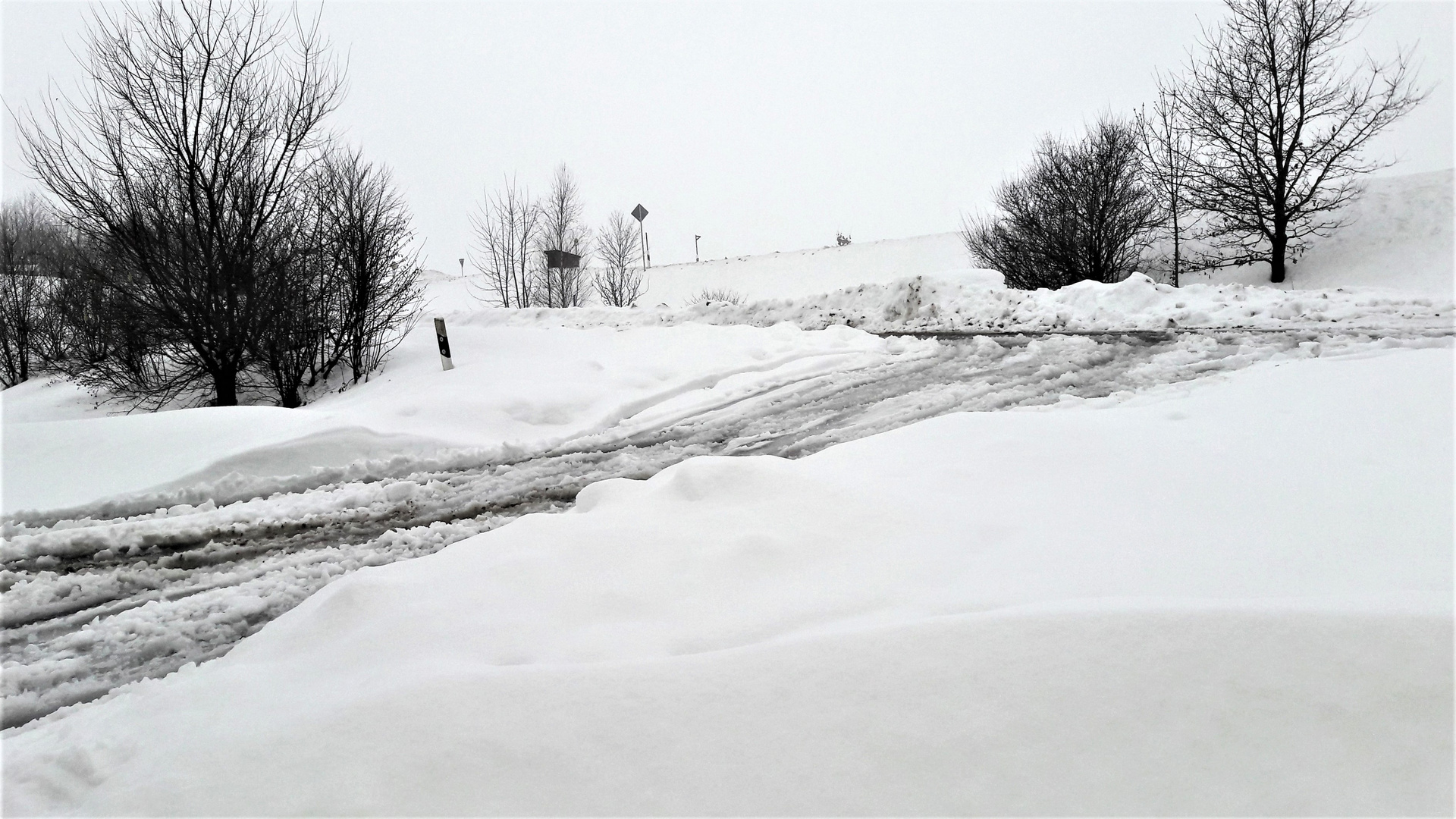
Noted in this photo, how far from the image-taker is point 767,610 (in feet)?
6.70

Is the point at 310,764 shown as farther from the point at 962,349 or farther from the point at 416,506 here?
the point at 962,349

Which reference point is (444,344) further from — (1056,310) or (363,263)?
(1056,310)

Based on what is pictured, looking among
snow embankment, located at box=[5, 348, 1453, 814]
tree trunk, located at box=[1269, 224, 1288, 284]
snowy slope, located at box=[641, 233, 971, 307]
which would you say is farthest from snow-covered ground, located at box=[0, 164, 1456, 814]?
snowy slope, located at box=[641, 233, 971, 307]

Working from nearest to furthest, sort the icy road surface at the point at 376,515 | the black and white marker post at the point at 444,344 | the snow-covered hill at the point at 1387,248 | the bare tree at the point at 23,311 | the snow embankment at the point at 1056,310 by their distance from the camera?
the icy road surface at the point at 376,515 < the snow embankment at the point at 1056,310 < the black and white marker post at the point at 444,344 < the bare tree at the point at 23,311 < the snow-covered hill at the point at 1387,248

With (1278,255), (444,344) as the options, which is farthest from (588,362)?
(1278,255)

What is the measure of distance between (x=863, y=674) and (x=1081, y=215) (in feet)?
57.5

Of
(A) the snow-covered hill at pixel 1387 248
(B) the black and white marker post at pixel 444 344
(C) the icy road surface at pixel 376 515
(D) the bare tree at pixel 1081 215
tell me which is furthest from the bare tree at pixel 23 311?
(D) the bare tree at pixel 1081 215

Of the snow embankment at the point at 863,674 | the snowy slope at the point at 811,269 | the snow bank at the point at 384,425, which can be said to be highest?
the snowy slope at the point at 811,269

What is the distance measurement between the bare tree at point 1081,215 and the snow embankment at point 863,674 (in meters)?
15.4

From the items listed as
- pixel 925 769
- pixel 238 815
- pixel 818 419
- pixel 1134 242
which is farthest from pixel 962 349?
pixel 1134 242

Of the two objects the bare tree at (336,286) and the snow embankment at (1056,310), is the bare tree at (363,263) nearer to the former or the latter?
the bare tree at (336,286)

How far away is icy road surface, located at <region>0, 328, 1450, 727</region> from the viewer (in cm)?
250

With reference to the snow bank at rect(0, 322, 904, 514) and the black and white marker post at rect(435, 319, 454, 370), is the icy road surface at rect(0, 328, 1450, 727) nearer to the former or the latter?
the snow bank at rect(0, 322, 904, 514)

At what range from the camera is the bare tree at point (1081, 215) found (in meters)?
16.3
